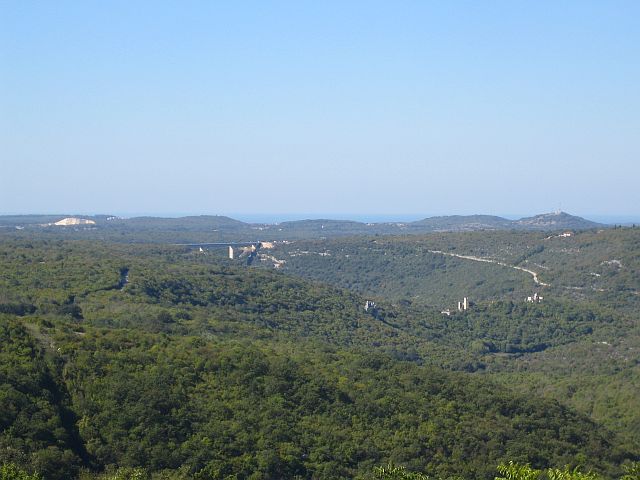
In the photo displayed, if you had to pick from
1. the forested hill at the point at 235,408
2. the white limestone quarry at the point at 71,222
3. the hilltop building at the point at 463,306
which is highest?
the white limestone quarry at the point at 71,222

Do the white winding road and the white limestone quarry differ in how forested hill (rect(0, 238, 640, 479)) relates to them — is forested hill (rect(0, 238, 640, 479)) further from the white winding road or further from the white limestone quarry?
the white limestone quarry

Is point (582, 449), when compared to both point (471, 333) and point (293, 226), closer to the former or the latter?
point (471, 333)

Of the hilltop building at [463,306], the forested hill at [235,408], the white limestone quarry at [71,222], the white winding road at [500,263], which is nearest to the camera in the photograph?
the forested hill at [235,408]

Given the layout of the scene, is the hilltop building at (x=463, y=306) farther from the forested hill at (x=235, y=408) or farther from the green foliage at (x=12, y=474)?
the green foliage at (x=12, y=474)

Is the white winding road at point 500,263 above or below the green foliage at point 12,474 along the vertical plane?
below

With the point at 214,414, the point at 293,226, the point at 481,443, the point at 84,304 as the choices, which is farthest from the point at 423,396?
the point at 293,226

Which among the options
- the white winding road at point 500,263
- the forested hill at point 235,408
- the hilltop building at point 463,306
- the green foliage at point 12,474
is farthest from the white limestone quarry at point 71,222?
the green foliage at point 12,474

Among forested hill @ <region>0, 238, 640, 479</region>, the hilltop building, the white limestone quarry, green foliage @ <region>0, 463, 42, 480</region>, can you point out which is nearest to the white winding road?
the hilltop building

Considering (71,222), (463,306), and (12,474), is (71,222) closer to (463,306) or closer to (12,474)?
(463,306)

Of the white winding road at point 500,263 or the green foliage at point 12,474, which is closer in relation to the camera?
the green foliage at point 12,474
